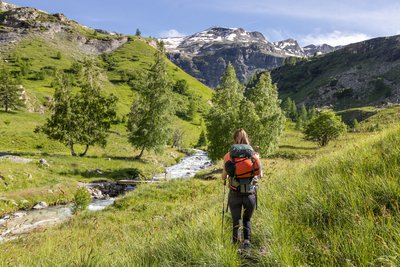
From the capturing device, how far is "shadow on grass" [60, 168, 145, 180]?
128 ft

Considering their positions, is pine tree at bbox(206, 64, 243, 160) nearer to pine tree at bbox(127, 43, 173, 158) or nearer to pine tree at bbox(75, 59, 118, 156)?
pine tree at bbox(127, 43, 173, 158)

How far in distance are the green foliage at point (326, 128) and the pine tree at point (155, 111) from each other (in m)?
25.6

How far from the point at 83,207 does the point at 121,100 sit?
97952mm

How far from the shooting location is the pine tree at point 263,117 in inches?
1396

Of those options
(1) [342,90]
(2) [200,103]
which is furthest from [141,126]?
(1) [342,90]

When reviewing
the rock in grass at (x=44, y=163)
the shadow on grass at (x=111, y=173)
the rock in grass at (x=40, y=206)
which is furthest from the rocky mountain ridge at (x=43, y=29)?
the rock in grass at (x=40, y=206)

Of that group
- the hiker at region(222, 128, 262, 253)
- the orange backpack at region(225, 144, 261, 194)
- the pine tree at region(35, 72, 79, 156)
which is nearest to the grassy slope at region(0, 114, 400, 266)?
the hiker at region(222, 128, 262, 253)

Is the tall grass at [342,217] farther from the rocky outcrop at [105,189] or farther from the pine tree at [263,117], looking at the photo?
the rocky outcrop at [105,189]

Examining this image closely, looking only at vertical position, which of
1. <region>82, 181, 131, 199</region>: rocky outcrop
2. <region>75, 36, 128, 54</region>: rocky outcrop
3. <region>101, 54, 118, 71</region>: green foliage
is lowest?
<region>82, 181, 131, 199</region>: rocky outcrop

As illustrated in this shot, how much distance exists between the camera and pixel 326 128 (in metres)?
53.2

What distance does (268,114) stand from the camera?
38219 mm

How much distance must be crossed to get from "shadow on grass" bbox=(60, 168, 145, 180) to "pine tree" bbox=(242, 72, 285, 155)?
1487 centimetres

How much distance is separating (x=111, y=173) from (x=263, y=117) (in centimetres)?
2154

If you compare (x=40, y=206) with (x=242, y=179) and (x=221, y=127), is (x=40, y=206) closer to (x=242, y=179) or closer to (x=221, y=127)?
(x=221, y=127)
